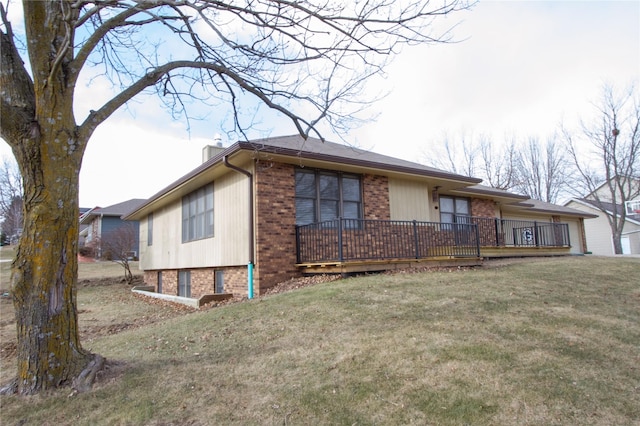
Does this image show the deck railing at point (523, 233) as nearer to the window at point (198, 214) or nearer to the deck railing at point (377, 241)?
the deck railing at point (377, 241)

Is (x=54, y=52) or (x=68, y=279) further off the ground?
(x=54, y=52)

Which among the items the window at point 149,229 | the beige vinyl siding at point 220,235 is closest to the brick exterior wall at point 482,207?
the beige vinyl siding at point 220,235

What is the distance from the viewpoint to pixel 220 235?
10984 millimetres

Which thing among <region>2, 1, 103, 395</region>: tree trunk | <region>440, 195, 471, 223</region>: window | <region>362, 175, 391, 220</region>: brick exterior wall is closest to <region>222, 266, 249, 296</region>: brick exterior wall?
<region>362, 175, 391, 220</region>: brick exterior wall


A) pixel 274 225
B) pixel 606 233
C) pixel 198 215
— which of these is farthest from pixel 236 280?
pixel 606 233

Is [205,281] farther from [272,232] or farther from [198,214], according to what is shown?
[272,232]

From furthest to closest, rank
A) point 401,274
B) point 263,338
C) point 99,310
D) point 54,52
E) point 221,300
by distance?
1. point 99,310
2. point 221,300
3. point 401,274
4. point 263,338
5. point 54,52

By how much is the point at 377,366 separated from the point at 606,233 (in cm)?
3225

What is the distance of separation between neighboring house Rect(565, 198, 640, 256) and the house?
18658mm

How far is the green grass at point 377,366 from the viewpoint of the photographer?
347cm

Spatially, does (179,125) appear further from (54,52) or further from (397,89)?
(397,89)

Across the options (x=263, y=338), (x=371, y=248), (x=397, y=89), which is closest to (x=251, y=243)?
(x=371, y=248)

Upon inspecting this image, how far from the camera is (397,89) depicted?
6.42 meters

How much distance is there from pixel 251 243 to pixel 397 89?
4.77 m
